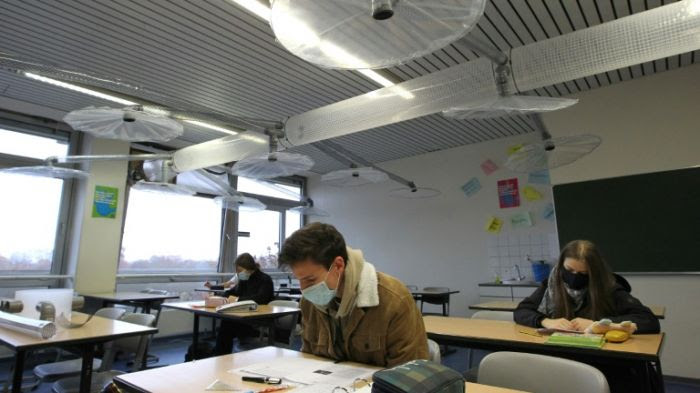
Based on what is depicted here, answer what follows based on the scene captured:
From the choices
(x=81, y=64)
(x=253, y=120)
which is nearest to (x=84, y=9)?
(x=81, y=64)

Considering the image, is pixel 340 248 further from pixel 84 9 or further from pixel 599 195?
pixel 599 195

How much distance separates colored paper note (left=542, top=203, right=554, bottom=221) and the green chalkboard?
1.00 meters

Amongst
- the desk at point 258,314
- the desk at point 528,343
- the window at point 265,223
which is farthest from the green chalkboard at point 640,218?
the window at point 265,223

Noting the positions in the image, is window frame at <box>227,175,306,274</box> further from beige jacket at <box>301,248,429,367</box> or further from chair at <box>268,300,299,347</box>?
beige jacket at <box>301,248,429,367</box>

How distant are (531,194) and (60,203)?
615 centimetres

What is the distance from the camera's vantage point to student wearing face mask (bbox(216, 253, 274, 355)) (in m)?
3.78

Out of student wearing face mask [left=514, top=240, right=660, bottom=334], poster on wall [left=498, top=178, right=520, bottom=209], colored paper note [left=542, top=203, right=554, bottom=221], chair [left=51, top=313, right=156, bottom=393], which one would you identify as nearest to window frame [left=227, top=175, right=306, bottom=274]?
poster on wall [left=498, top=178, right=520, bottom=209]

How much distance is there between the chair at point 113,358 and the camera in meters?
2.05

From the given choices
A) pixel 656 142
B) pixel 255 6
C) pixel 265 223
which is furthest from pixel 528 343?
pixel 265 223

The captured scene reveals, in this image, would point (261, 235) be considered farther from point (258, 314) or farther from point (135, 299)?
point (258, 314)

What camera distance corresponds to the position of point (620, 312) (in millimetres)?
2160

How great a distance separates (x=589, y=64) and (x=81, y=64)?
156 inches

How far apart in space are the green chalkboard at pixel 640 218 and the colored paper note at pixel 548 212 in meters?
1.00

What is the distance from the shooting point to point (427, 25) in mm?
1234
